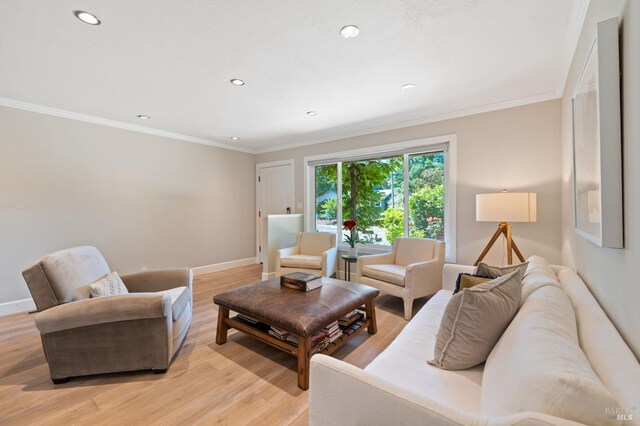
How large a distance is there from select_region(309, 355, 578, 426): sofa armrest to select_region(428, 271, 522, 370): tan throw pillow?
48cm

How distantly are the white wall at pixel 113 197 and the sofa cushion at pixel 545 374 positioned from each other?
4415 mm


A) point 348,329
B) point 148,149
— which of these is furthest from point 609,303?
point 148,149

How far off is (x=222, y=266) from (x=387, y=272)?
3.22 metres

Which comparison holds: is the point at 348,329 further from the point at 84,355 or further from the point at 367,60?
the point at 367,60

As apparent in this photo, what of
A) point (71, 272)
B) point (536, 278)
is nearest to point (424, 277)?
point (536, 278)

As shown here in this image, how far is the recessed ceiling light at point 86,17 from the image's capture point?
64.9 inches

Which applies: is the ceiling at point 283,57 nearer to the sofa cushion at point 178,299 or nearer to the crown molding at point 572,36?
the crown molding at point 572,36

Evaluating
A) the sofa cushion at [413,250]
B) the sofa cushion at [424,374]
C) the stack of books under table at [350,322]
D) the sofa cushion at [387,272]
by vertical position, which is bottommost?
the stack of books under table at [350,322]

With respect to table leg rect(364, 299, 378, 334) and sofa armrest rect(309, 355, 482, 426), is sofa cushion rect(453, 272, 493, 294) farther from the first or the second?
sofa armrest rect(309, 355, 482, 426)

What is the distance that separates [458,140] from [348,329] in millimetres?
2581

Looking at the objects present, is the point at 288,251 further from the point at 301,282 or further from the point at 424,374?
the point at 424,374

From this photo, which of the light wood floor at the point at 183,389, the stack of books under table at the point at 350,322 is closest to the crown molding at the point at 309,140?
the light wood floor at the point at 183,389

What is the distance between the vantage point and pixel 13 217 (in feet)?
9.93

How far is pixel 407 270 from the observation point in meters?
2.85
